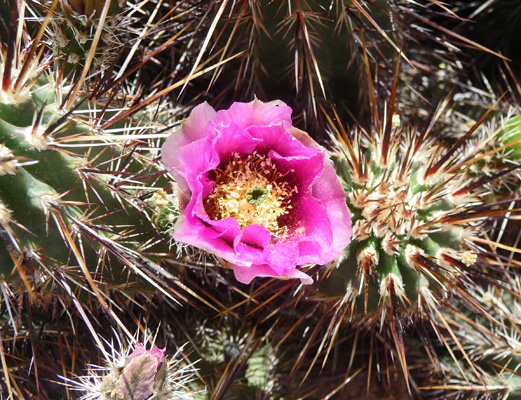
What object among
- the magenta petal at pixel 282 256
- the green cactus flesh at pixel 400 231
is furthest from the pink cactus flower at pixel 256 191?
the green cactus flesh at pixel 400 231

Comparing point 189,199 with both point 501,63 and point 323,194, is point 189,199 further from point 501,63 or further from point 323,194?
point 501,63

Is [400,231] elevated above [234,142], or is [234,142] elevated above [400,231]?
[234,142]

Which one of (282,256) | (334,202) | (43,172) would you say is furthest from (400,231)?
(43,172)

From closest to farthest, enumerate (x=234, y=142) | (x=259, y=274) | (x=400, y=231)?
(x=259, y=274)
(x=234, y=142)
(x=400, y=231)

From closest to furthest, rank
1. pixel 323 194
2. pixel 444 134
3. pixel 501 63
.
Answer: pixel 323 194 < pixel 444 134 < pixel 501 63

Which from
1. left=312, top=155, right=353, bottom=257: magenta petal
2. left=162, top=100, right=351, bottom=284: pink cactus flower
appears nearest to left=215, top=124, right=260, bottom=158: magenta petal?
left=162, top=100, right=351, bottom=284: pink cactus flower

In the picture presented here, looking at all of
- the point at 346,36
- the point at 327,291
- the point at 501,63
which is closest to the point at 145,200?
the point at 327,291

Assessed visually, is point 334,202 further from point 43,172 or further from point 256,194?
point 43,172

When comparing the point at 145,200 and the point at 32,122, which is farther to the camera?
the point at 145,200
